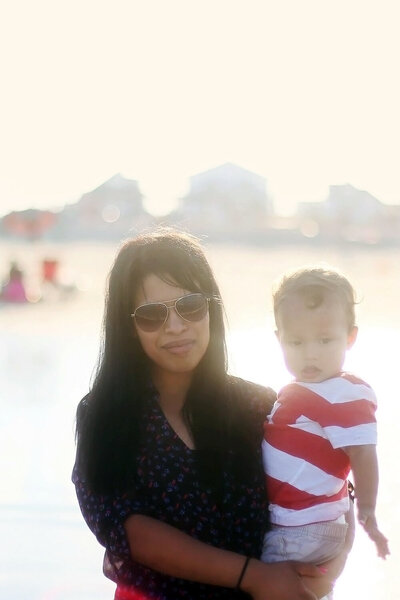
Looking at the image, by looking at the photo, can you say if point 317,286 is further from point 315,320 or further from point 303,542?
point 303,542

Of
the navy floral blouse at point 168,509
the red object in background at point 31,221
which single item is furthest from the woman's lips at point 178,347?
the red object in background at point 31,221

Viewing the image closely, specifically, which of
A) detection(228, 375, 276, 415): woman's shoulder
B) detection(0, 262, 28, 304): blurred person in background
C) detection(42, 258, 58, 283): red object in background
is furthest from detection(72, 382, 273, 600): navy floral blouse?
detection(42, 258, 58, 283): red object in background

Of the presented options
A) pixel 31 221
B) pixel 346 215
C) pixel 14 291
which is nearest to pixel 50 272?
pixel 14 291

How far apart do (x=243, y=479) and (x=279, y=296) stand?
0.46 metres

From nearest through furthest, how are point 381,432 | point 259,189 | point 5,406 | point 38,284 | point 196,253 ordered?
1. point 196,253
2. point 381,432
3. point 5,406
4. point 38,284
5. point 259,189

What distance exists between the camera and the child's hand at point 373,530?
2273mm

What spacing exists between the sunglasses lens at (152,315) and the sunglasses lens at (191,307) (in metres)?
0.04

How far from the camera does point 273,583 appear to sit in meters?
2.16

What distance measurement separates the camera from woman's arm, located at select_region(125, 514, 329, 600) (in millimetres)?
2152

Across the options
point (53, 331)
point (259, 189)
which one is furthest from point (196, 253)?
point (259, 189)

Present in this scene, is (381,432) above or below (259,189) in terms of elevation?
below

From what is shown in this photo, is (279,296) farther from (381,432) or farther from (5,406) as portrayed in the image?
(5,406)

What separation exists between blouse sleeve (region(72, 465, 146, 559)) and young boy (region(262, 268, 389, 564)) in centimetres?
34

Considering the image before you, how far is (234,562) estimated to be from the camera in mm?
2162
